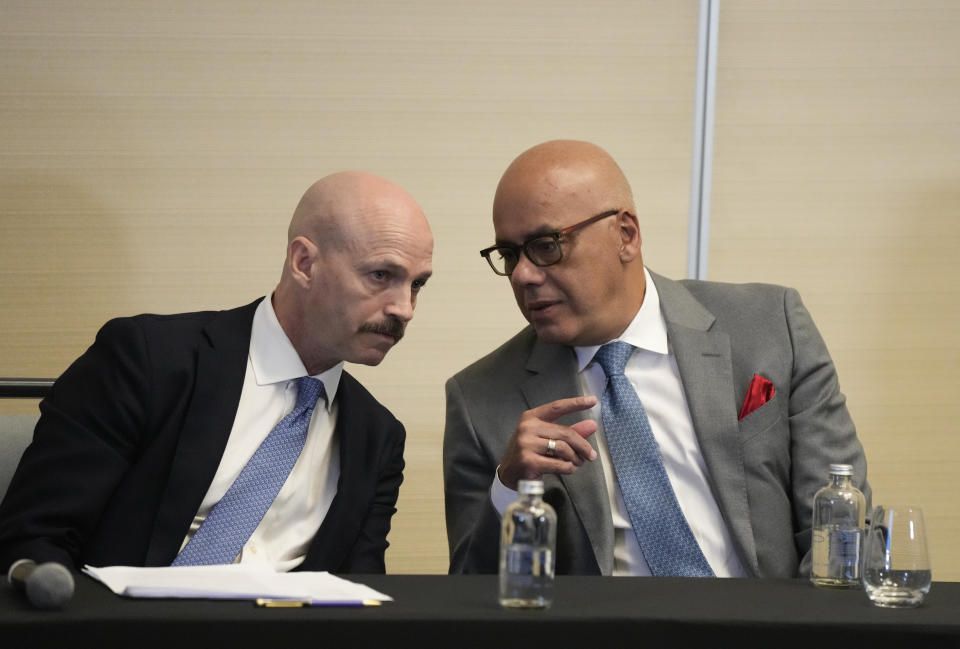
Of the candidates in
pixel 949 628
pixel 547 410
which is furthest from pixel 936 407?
pixel 949 628

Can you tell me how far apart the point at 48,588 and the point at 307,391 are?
101 cm

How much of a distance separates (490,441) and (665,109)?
1.46m

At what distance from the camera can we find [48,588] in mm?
1116

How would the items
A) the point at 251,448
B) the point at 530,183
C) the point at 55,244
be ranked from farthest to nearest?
the point at 55,244 → the point at 530,183 → the point at 251,448

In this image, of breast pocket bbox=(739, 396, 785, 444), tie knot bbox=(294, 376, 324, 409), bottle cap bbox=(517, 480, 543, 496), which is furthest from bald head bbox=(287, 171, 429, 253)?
bottle cap bbox=(517, 480, 543, 496)

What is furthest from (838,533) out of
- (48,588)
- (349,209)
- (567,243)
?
(349,209)

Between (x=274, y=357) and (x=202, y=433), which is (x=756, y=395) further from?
(x=202, y=433)

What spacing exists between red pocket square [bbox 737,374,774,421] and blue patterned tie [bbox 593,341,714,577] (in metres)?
0.20

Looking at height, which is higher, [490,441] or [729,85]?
[729,85]

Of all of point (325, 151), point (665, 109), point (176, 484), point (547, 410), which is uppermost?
point (665, 109)

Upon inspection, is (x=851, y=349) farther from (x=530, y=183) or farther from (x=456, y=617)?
(x=456, y=617)

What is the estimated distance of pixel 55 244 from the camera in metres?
3.14

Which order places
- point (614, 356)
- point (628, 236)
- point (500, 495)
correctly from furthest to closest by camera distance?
1. point (628, 236)
2. point (614, 356)
3. point (500, 495)

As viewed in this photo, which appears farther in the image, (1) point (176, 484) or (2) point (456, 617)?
(1) point (176, 484)
